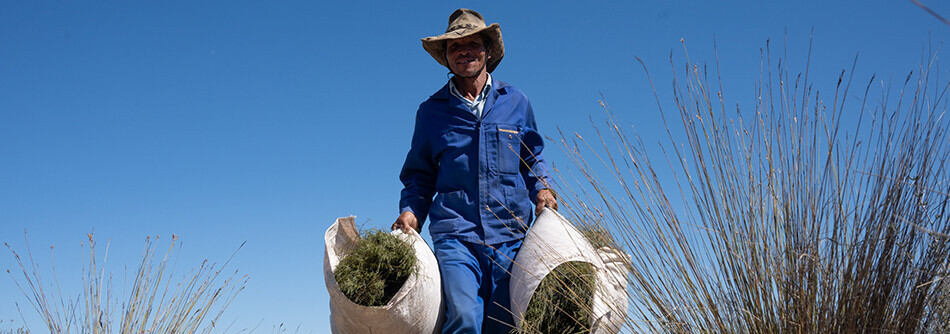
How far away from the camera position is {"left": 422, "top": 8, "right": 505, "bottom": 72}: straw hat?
9.87 ft

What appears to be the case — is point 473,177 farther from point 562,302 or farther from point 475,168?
point 562,302

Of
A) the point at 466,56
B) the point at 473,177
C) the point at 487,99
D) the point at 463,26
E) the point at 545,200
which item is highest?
the point at 463,26

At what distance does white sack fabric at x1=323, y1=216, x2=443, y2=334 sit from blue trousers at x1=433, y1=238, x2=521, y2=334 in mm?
54

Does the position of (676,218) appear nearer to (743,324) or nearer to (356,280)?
(743,324)

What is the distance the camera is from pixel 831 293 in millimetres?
1830

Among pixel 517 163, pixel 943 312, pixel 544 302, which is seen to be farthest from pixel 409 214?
pixel 943 312

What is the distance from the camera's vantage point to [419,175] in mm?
3066

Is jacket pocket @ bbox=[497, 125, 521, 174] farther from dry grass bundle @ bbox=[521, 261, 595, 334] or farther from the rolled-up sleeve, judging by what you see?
dry grass bundle @ bbox=[521, 261, 595, 334]

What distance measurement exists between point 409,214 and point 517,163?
18.8 inches

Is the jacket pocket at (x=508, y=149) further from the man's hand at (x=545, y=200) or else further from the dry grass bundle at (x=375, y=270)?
the dry grass bundle at (x=375, y=270)

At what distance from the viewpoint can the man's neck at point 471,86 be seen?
3.04 meters

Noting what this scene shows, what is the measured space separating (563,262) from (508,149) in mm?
550

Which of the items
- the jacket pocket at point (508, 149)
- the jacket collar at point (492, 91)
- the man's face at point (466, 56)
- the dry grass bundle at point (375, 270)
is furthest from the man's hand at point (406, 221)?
the man's face at point (466, 56)

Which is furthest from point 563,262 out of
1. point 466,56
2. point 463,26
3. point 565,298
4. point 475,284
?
point 463,26
